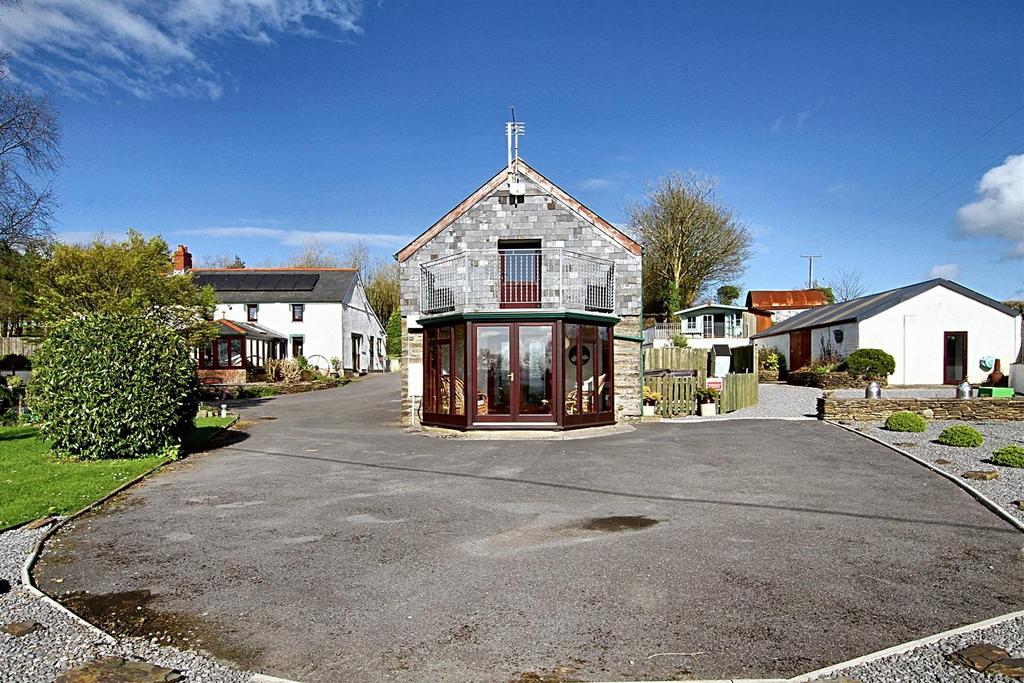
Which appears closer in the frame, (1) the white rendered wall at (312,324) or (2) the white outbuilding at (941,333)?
(2) the white outbuilding at (941,333)

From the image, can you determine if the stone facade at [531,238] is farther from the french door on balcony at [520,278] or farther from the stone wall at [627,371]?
the french door on balcony at [520,278]

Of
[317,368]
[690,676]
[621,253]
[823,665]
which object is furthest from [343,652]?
[317,368]

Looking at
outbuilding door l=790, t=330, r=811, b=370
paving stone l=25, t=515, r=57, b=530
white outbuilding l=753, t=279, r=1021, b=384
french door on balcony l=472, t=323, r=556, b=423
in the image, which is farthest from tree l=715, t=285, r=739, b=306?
paving stone l=25, t=515, r=57, b=530

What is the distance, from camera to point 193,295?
22797 millimetres

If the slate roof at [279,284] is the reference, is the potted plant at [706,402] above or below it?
below

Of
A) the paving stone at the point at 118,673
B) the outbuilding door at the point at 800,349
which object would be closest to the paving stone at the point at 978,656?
the paving stone at the point at 118,673

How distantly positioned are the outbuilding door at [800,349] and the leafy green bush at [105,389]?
Answer: 108ft

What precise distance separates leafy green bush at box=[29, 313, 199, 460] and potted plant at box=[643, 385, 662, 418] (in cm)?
1227

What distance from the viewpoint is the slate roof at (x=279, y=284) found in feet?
147

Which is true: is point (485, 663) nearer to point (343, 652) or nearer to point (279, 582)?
point (343, 652)

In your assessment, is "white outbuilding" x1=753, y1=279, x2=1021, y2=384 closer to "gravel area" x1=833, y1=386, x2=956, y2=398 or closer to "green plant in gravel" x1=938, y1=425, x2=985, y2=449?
"gravel area" x1=833, y1=386, x2=956, y2=398

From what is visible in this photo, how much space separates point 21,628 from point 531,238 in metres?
16.1

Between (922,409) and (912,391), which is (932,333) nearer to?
(912,391)

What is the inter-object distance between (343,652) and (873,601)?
382 centimetres
